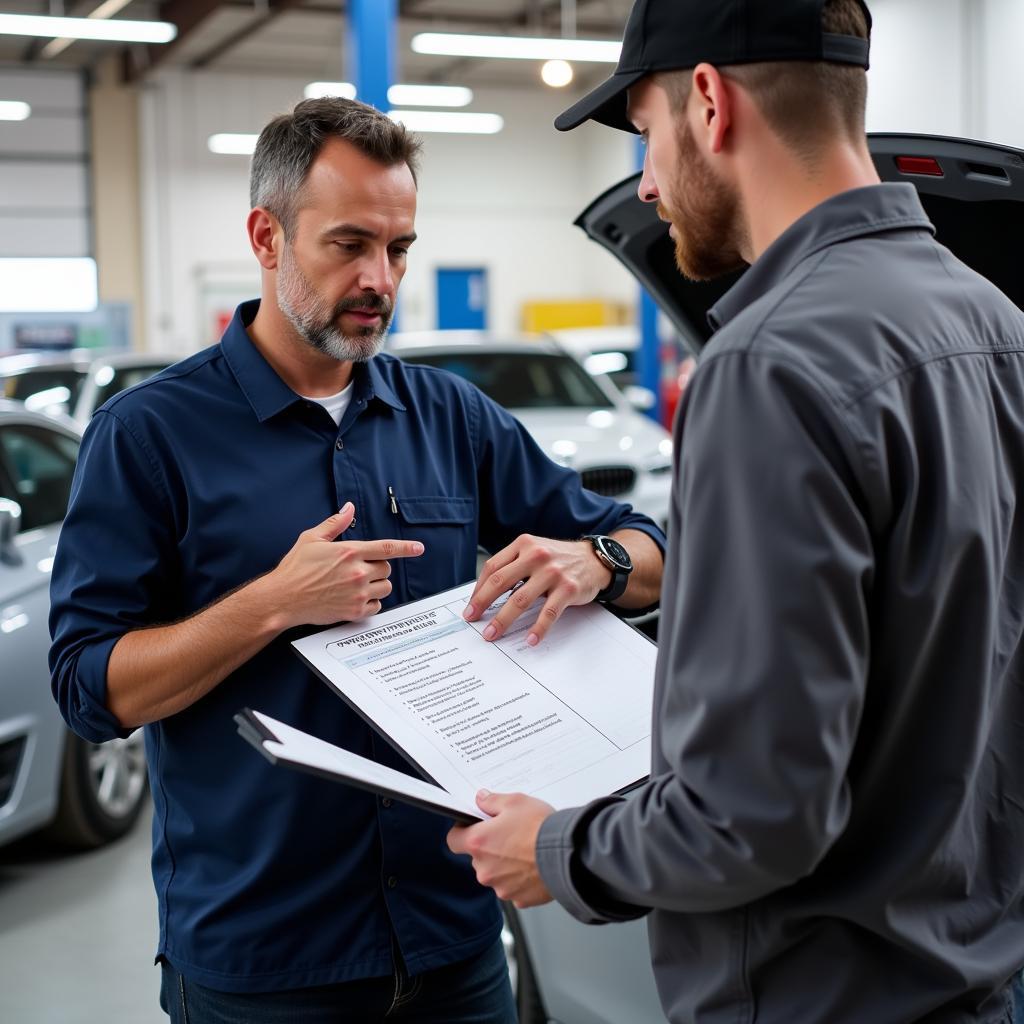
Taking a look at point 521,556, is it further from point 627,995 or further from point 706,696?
point 627,995

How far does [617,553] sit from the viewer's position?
69.2 inches

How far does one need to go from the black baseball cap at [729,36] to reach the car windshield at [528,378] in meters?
6.34

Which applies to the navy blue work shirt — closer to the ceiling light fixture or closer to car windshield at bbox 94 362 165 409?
car windshield at bbox 94 362 165 409

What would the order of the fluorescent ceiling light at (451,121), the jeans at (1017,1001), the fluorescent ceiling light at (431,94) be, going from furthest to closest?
the fluorescent ceiling light at (451,121) → the fluorescent ceiling light at (431,94) → the jeans at (1017,1001)

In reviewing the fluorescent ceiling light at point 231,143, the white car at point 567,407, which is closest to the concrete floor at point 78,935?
the white car at point 567,407

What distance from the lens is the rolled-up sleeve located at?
5.02 feet

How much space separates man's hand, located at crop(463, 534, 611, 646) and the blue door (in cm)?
1839

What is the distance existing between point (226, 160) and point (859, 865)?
18.8 meters

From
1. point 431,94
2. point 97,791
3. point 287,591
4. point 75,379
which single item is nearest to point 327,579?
point 287,591

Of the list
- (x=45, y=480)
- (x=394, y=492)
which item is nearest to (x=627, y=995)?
(x=394, y=492)

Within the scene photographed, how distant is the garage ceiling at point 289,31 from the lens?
15.0 m

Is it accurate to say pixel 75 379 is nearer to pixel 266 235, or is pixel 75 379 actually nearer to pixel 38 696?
pixel 38 696

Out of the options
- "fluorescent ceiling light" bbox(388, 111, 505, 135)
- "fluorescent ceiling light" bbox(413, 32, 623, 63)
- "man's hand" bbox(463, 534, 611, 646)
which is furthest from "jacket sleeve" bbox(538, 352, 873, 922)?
"fluorescent ceiling light" bbox(388, 111, 505, 135)

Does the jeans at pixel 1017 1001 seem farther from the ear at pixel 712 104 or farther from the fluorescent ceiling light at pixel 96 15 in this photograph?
the fluorescent ceiling light at pixel 96 15
